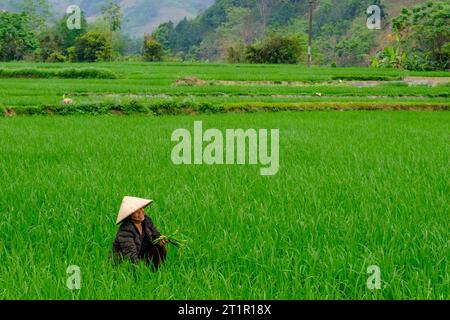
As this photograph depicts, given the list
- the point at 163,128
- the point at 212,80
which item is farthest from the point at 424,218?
the point at 212,80

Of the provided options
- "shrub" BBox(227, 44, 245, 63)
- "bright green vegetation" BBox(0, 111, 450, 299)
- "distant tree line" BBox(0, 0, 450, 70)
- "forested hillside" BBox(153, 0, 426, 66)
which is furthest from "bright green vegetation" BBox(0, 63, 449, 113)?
"forested hillside" BBox(153, 0, 426, 66)

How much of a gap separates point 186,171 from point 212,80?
1590 cm

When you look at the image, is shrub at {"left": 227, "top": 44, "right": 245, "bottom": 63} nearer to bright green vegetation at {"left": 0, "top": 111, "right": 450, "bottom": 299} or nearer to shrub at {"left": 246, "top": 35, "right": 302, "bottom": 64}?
shrub at {"left": 246, "top": 35, "right": 302, "bottom": 64}

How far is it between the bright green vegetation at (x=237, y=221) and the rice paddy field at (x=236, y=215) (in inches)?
0.4

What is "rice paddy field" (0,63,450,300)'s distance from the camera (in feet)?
8.64

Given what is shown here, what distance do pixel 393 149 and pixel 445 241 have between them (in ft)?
14.1

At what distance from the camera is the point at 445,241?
3.18 m

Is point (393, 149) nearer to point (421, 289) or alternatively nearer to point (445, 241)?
point (445, 241)

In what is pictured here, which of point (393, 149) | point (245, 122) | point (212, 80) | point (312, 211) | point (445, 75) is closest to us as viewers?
point (312, 211)

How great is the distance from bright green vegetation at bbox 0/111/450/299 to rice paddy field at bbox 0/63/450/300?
10 millimetres

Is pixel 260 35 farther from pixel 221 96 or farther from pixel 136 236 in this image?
pixel 136 236
